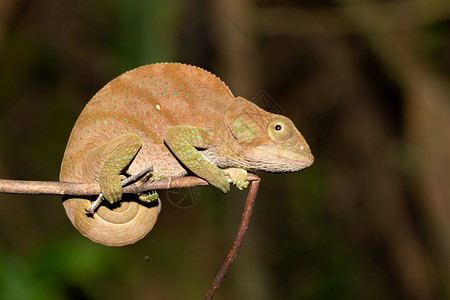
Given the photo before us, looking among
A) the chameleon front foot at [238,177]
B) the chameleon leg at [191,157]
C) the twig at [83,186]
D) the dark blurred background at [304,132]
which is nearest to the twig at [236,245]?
the twig at [83,186]

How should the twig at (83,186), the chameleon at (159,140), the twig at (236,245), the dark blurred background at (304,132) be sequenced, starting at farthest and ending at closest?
the dark blurred background at (304,132) → the chameleon at (159,140) → the twig at (83,186) → the twig at (236,245)

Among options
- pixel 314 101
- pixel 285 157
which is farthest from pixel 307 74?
pixel 285 157

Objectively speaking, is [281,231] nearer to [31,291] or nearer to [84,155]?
[31,291]

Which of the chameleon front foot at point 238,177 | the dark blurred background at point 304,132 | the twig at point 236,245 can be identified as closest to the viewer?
the twig at point 236,245

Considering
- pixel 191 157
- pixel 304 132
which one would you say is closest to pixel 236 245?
pixel 191 157

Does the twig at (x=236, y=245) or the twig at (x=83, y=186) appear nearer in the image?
the twig at (x=236, y=245)

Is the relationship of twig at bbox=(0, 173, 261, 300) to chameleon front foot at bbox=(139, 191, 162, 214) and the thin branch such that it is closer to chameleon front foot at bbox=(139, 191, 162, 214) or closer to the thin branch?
the thin branch

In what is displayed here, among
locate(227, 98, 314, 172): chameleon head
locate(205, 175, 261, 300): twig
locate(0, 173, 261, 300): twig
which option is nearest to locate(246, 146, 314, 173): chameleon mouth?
locate(227, 98, 314, 172): chameleon head

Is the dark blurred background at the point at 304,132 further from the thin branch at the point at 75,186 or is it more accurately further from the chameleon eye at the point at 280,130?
the thin branch at the point at 75,186
